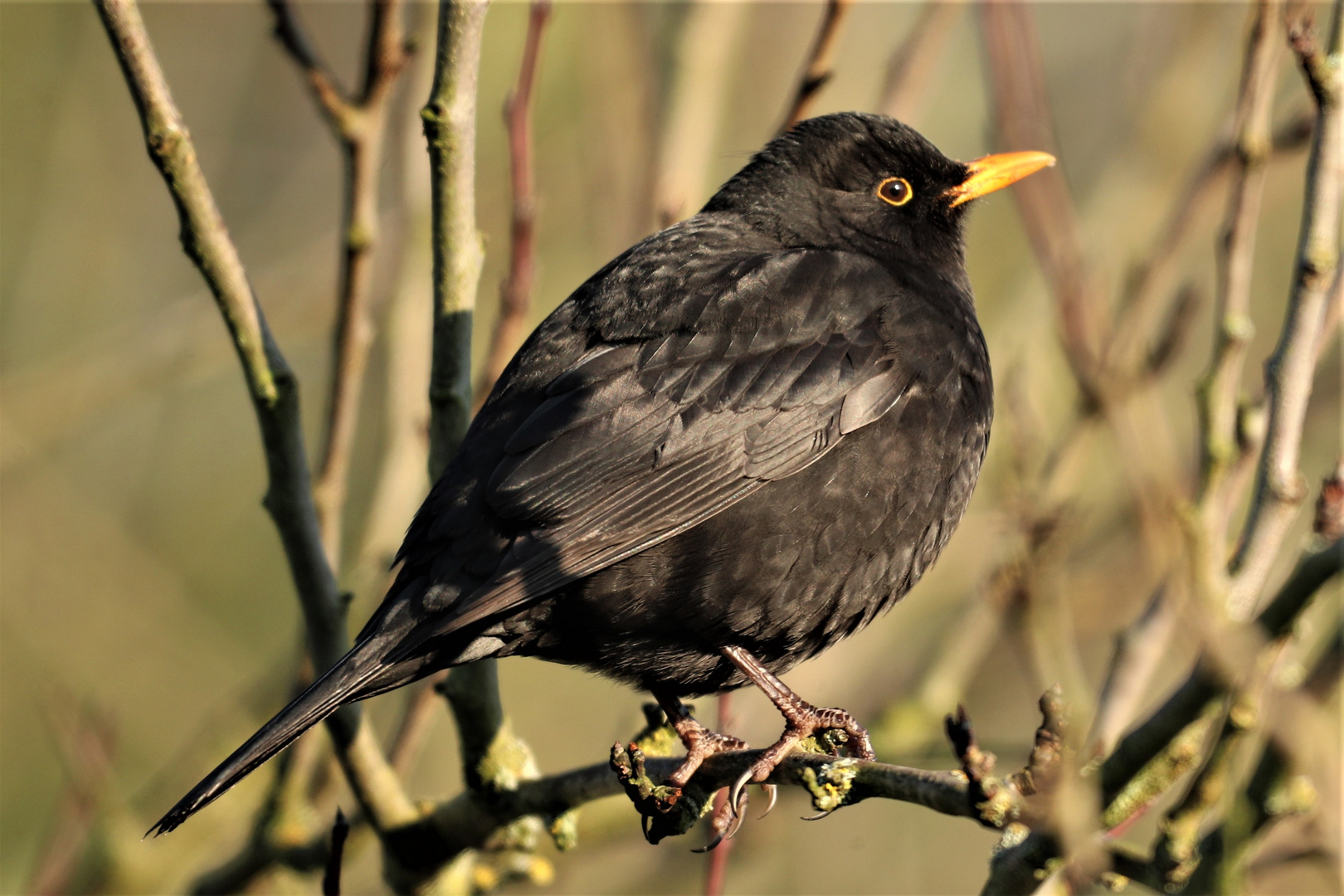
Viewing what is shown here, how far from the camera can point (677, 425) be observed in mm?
3725

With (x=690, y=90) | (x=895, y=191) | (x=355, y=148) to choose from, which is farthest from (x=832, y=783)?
(x=690, y=90)

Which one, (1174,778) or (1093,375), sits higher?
(1093,375)

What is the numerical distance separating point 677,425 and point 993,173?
168 cm

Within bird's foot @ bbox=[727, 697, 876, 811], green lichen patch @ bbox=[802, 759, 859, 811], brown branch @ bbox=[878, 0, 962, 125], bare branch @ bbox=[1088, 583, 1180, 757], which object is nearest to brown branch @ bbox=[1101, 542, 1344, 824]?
green lichen patch @ bbox=[802, 759, 859, 811]

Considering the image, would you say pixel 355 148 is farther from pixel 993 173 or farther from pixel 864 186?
pixel 993 173

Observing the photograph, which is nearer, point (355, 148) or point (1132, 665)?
point (355, 148)

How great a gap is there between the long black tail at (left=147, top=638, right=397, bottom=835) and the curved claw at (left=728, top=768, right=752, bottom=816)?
2.99 feet

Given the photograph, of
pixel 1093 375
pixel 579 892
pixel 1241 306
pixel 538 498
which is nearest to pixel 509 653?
pixel 538 498

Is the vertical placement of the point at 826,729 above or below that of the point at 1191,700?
below

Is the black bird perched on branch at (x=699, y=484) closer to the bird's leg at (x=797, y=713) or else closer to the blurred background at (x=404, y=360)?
the bird's leg at (x=797, y=713)

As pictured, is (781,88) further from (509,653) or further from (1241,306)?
(509,653)

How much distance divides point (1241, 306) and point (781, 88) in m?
4.62

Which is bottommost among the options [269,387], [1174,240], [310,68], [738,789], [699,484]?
[738,789]

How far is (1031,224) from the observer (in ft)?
13.6
